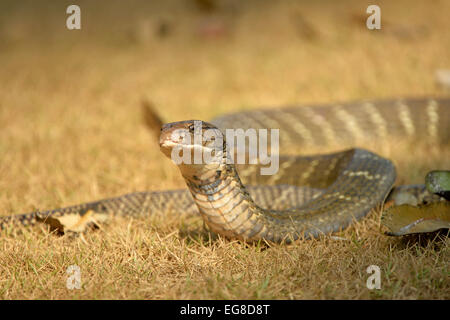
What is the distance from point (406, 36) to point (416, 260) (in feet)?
23.0

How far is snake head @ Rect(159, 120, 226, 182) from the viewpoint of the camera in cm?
258

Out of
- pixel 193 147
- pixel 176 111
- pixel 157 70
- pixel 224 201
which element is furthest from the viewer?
pixel 157 70

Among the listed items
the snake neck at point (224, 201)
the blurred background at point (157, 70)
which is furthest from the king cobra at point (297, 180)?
the blurred background at point (157, 70)

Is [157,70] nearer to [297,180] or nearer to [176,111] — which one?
[176,111]

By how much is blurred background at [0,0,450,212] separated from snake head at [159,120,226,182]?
1.74 metres

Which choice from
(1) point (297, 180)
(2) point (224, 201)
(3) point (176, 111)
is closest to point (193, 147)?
(2) point (224, 201)

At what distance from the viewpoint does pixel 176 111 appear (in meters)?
6.75

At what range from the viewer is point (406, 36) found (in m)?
8.89

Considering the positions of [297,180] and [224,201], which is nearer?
[224,201]

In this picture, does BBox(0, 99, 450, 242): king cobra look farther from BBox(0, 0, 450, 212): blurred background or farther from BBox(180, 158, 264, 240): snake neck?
BBox(0, 0, 450, 212): blurred background

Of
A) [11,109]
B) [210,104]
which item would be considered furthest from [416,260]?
[11,109]

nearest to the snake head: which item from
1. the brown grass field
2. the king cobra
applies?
the king cobra

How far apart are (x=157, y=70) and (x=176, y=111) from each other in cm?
222

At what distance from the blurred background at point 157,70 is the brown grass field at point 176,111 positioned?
0.03 metres
